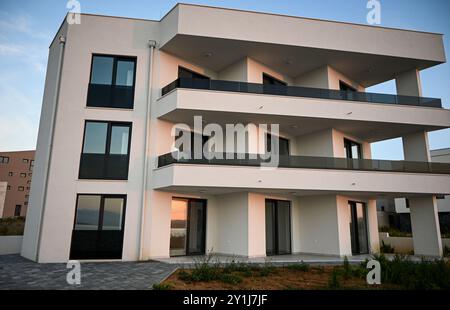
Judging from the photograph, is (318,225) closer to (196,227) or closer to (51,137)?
(196,227)

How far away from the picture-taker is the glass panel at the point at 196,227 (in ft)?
50.1

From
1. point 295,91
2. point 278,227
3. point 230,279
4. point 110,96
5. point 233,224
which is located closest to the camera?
point 230,279

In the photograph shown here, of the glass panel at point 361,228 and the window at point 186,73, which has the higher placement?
the window at point 186,73

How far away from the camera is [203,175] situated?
13297 millimetres

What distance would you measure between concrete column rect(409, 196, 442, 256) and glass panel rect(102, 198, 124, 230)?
14.5 metres

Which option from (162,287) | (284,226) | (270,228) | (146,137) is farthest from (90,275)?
(284,226)

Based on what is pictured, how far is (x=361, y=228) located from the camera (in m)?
17.4

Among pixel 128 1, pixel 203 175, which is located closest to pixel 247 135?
pixel 203 175

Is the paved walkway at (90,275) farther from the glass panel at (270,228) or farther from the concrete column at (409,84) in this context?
the concrete column at (409,84)

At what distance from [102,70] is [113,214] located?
659 cm

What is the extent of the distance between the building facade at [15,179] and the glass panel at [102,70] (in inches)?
1721

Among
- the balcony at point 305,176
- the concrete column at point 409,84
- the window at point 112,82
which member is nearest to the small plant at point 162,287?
the balcony at point 305,176

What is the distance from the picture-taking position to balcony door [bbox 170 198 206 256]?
14758mm
